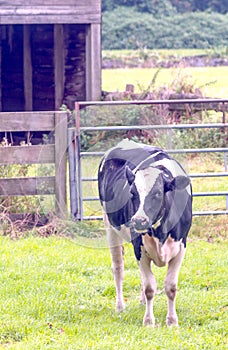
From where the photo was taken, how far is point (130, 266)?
28.4 feet

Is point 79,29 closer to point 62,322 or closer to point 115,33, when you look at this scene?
point 62,322

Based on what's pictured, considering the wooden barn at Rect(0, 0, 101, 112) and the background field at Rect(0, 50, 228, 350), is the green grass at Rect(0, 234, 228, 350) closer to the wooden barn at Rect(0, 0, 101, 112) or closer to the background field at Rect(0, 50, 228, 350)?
the background field at Rect(0, 50, 228, 350)

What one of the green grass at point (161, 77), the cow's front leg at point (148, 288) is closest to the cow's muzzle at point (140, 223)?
the cow's front leg at point (148, 288)

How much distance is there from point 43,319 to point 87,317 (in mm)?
390

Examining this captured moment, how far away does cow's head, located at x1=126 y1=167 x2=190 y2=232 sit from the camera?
6.17m

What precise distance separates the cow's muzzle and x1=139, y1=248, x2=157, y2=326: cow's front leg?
2.11 ft

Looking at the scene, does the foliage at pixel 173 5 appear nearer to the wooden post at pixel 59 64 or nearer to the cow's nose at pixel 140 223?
the wooden post at pixel 59 64

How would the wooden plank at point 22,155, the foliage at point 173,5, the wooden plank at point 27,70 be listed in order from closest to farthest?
A: the wooden plank at point 22,155, the wooden plank at point 27,70, the foliage at point 173,5

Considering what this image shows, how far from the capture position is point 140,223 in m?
6.12

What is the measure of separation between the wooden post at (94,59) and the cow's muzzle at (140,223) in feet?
33.1

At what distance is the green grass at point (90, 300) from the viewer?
20.2 ft

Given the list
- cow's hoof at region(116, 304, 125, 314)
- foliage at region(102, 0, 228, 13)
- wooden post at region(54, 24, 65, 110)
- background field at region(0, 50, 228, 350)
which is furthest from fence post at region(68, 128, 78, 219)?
foliage at region(102, 0, 228, 13)

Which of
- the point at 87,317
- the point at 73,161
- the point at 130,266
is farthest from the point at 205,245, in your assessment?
the point at 87,317

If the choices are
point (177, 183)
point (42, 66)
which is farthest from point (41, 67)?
point (177, 183)
